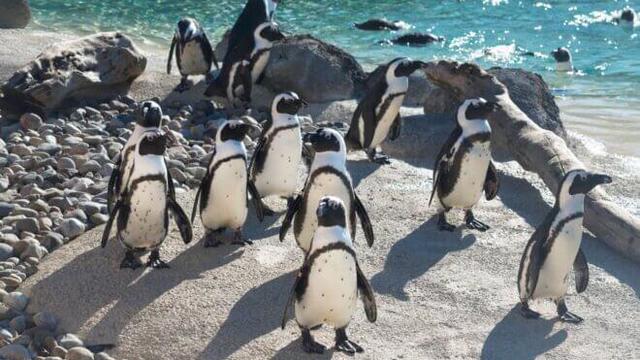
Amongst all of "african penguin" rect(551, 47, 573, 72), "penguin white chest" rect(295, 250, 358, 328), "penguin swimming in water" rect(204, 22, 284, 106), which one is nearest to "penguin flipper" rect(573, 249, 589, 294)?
"penguin white chest" rect(295, 250, 358, 328)

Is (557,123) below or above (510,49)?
above

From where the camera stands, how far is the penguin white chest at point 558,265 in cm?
599

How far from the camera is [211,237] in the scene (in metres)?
6.68

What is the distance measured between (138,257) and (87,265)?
0.29 meters

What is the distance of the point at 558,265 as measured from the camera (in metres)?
6.02

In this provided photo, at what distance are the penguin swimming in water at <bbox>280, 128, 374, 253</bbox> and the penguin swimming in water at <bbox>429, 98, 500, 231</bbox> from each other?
1.08 metres

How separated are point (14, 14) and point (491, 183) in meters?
9.16

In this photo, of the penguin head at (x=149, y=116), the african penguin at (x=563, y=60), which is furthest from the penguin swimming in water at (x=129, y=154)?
the african penguin at (x=563, y=60)

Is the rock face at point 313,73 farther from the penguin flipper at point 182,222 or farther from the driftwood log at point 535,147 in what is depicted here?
the penguin flipper at point 182,222

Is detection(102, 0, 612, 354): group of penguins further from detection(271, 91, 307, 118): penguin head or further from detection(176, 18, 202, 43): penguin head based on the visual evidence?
detection(176, 18, 202, 43): penguin head

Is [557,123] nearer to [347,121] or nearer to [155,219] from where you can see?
[347,121]

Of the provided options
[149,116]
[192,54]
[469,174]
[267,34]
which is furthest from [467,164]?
[192,54]

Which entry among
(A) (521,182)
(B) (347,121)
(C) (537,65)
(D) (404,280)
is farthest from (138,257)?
(C) (537,65)

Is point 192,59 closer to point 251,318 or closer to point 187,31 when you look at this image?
point 187,31
